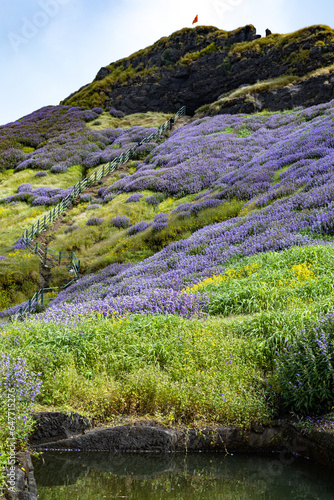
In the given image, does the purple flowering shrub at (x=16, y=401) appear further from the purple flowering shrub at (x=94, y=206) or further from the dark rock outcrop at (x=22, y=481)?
the purple flowering shrub at (x=94, y=206)

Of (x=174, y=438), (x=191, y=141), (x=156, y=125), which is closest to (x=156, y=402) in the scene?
(x=174, y=438)

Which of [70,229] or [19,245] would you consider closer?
[19,245]

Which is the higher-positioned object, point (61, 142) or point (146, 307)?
point (61, 142)

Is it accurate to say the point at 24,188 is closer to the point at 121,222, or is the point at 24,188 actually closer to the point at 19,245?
the point at 19,245

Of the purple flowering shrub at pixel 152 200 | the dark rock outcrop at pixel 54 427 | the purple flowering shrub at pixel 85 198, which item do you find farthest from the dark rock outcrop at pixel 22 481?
the purple flowering shrub at pixel 85 198

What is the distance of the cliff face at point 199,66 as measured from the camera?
4162cm

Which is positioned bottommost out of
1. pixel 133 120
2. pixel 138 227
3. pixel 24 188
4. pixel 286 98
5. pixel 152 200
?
pixel 138 227

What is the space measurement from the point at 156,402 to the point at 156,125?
4326 cm

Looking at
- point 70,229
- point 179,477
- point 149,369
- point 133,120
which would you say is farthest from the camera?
point 133,120

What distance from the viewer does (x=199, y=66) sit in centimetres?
5128

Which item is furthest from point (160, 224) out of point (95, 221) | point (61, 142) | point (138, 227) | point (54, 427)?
point (61, 142)

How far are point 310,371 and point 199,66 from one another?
52.9 meters

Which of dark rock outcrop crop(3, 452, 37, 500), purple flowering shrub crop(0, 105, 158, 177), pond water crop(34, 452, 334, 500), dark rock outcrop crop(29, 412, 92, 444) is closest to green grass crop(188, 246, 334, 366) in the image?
pond water crop(34, 452, 334, 500)

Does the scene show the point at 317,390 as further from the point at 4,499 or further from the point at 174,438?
the point at 4,499
